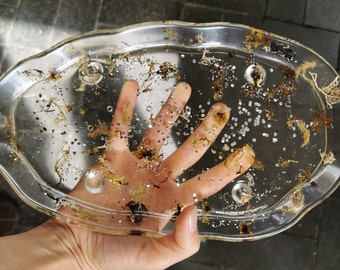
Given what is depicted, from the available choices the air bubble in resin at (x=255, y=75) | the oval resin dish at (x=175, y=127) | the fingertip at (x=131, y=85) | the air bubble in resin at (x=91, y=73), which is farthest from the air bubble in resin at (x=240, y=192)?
the air bubble in resin at (x=91, y=73)

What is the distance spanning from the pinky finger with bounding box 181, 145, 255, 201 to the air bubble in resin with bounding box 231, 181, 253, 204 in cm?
3

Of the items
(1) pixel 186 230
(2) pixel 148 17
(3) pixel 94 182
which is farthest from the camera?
(2) pixel 148 17

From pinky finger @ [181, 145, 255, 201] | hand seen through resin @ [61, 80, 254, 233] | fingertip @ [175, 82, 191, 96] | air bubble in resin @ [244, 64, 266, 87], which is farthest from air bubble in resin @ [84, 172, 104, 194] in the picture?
air bubble in resin @ [244, 64, 266, 87]

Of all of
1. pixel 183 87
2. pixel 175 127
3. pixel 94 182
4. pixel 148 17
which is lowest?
pixel 94 182

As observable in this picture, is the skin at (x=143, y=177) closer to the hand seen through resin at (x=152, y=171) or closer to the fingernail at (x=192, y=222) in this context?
the hand seen through resin at (x=152, y=171)

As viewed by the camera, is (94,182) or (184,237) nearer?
(184,237)

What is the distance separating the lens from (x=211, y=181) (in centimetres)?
127

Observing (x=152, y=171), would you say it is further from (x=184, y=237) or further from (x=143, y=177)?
(x=184, y=237)

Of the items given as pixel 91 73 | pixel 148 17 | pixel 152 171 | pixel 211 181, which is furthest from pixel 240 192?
pixel 148 17

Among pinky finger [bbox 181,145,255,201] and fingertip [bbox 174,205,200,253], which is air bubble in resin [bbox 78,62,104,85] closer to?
pinky finger [bbox 181,145,255,201]

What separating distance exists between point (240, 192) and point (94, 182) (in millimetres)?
438

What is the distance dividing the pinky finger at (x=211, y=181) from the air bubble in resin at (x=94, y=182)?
0.24 meters

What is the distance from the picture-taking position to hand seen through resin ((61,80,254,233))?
1.24 meters

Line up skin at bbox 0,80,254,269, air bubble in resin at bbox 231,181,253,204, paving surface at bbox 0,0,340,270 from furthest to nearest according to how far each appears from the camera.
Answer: paving surface at bbox 0,0,340,270, air bubble in resin at bbox 231,181,253,204, skin at bbox 0,80,254,269
